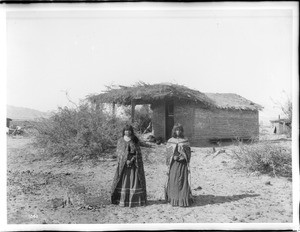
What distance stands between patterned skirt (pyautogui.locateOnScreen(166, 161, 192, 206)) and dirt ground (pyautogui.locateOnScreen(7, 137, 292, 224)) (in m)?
0.13

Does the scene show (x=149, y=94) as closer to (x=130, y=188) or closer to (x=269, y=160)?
(x=269, y=160)

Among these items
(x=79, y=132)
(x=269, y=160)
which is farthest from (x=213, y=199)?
(x=79, y=132)

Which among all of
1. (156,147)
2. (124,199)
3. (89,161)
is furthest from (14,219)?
(156,147)

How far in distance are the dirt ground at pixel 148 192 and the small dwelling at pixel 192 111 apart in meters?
3.00

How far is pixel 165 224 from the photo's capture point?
4656 mm

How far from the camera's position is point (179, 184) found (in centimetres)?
488

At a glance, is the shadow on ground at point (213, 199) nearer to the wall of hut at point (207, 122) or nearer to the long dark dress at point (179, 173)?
the long dark dress at point (179, 173)

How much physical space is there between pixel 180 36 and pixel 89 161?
4.19 metres

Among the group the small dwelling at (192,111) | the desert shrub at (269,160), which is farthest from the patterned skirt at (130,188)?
the small dwelling at (192,111)

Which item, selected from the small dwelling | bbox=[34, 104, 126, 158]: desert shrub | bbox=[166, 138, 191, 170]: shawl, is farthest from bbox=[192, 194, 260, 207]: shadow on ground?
the small dwelling

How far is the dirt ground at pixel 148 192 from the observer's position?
15.7 feet

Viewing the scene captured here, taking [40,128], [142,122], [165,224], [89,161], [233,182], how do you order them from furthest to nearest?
[142,122] → [40,128] → [89,161] → [233,182] → [165,224]

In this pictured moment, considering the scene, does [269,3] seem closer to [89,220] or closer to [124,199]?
[124,199]

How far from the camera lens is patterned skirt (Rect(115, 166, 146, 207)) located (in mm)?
4910
